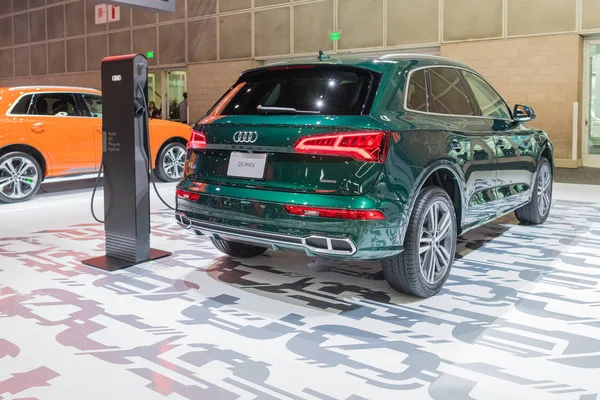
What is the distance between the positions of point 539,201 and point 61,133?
5952 mm

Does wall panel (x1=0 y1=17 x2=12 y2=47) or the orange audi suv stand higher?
wall panel (x1=0 y1=17 x2=12 y2=47)

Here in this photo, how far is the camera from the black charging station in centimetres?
443

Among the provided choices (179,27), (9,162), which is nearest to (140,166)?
(9,162)

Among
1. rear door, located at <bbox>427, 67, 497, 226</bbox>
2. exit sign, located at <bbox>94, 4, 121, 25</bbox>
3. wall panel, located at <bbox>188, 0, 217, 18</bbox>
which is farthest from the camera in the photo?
exit sign, located at <bbox>94, 4, 121, 25</bbox>

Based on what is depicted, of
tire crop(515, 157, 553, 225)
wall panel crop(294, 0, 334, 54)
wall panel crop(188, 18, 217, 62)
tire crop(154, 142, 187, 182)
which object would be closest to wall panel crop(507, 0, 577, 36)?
wall panel crop(294, 0, 334, 54)

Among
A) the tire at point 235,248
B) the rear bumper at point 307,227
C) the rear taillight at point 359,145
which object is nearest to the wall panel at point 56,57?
the tire at point 235,248

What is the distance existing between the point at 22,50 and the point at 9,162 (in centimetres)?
1733

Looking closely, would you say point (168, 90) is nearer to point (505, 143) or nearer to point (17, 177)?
point (17, 177)

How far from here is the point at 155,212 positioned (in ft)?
22.9

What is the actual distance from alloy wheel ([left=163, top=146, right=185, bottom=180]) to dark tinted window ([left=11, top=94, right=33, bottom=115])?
233cm

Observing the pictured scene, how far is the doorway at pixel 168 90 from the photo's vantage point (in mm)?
A: 18875

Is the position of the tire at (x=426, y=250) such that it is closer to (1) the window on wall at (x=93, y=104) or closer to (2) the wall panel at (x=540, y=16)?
(1) the window on wall at (x=93, y=104)

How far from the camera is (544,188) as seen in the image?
5.96 m

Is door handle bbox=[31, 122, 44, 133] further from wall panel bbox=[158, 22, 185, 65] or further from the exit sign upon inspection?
the exit sign
